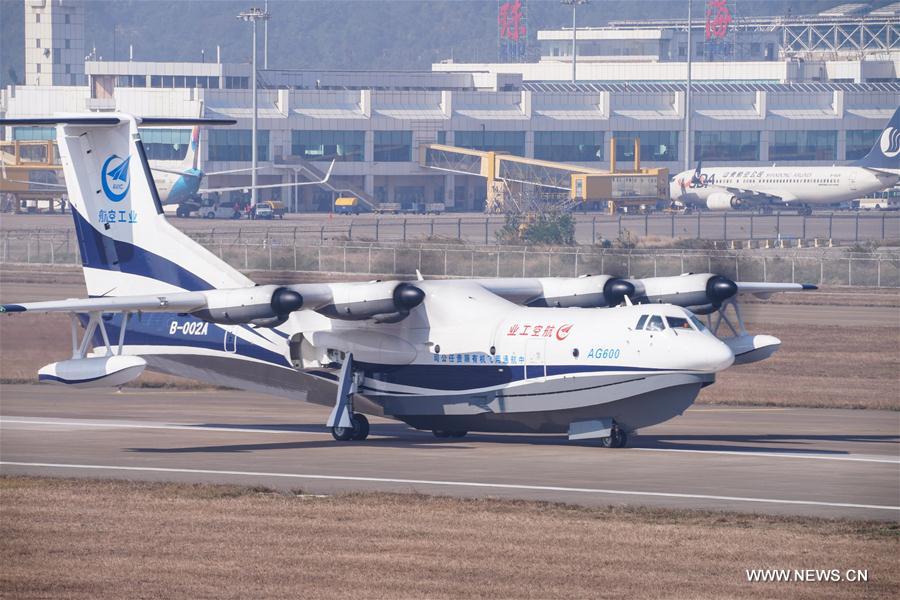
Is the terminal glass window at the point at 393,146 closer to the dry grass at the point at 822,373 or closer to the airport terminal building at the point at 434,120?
the airport terminal building at the point at 434,120

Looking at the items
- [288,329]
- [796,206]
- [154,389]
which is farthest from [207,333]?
[796,206]

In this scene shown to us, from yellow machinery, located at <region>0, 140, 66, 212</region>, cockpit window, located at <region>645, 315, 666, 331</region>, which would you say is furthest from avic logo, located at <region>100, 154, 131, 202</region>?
yellow machinery, located at <region>0, 140, 66, 212</region>

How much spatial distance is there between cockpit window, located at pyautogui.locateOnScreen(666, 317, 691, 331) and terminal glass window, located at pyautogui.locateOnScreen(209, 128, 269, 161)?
10259cm

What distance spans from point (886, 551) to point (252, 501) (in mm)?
9965

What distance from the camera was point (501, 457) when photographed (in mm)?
29312

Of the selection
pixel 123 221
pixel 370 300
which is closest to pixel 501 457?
pixel 370 300

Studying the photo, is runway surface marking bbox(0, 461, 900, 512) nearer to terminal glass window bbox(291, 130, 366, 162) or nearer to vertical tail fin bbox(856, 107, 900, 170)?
terminal glass window bbox(291, 130, 366, 162)

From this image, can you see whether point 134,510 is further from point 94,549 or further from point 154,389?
point 154,389

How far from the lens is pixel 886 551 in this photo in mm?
19453

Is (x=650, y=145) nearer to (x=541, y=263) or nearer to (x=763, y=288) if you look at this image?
(x=541, y=263)

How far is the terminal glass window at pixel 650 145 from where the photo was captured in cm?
14000

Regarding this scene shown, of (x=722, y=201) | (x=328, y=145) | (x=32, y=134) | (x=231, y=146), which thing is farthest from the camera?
(x=32, y=134)

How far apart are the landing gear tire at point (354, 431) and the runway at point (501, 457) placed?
24 centimetres

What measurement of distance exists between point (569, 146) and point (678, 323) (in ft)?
370
